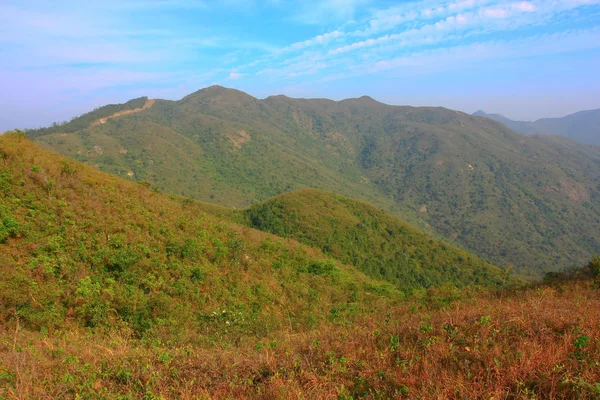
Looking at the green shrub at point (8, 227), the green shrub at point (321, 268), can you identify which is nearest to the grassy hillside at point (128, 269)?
the green shrub at point (8, 227)

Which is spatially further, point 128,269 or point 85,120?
point 85,120

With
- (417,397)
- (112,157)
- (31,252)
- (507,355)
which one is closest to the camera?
(417,397)

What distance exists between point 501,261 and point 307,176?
70.5 meters

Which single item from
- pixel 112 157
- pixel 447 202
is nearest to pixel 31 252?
pixel 112 157

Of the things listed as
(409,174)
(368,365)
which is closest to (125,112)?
(409,174)

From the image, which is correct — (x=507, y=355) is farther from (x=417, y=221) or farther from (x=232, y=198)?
(x=417, y=221)

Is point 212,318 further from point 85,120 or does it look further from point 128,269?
point 85,120

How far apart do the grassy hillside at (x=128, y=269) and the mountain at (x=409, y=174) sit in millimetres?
75817

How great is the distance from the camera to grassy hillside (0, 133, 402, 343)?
8.91m

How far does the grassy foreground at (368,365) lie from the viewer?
4004 millimetres

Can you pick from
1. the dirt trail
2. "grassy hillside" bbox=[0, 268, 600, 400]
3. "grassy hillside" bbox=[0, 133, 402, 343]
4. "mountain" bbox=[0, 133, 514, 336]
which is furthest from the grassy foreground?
the dirt trail

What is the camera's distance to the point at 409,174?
6658 inches

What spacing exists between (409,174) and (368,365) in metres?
174

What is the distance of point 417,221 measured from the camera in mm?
126375
